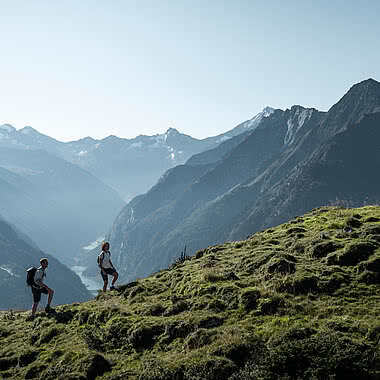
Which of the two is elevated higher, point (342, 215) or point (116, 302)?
point (342, 215)

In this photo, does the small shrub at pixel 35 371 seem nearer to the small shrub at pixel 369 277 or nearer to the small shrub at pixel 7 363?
the small shrub at pixel 7 363

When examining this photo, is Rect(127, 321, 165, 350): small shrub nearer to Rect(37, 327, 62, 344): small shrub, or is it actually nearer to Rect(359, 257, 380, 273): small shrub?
Rect(37, 327, 62, 344): small shrub

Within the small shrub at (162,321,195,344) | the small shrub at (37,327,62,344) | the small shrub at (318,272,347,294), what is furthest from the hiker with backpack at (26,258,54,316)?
the small shrub at (318,272,347,294)

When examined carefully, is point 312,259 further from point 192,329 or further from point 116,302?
point 116,302

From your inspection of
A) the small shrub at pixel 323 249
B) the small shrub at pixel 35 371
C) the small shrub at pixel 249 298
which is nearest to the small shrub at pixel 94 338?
the small shrub at pixel 35 371

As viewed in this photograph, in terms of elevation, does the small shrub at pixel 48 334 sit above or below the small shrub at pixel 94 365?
above

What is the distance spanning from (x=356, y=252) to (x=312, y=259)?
213cm

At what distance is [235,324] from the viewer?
13961 millimetres

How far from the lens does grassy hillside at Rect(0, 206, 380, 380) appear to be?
11008 mm

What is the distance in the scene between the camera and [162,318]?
629 inches

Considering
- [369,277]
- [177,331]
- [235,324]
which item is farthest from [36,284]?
[369,277]

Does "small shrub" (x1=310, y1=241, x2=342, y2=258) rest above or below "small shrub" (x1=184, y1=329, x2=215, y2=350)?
above

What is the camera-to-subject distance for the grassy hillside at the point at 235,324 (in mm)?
11008

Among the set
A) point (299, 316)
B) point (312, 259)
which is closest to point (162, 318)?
point (299, 316)
